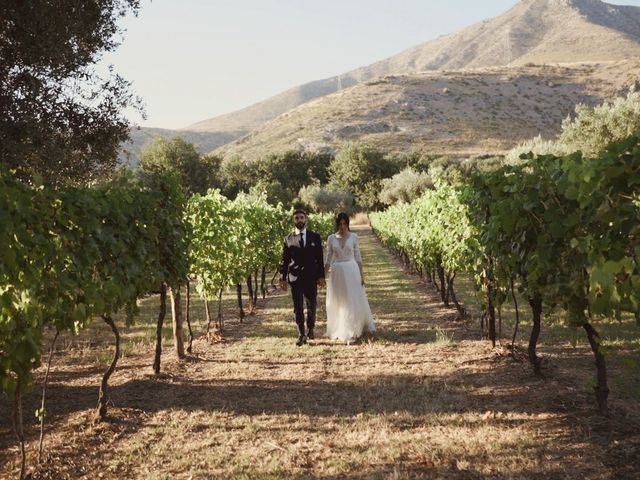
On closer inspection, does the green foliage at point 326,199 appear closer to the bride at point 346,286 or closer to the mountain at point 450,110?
the mountain at point 450,110

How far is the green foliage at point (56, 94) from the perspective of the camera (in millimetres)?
10859

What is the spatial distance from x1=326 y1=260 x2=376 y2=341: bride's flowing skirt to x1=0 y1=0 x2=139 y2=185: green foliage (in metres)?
5.47

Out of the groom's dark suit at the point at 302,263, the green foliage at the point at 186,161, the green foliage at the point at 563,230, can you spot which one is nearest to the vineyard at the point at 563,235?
the green foliage at the point at 563,230

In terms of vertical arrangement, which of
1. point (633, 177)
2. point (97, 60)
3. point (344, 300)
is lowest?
point (344, 300)

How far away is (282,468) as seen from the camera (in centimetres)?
415

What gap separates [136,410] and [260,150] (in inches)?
3443

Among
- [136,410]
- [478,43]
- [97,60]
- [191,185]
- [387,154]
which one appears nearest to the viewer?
[136,410]

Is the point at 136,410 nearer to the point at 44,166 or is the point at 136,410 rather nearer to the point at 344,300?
the point at 344,300

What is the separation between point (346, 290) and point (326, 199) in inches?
2166

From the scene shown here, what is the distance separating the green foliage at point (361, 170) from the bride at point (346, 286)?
59.5 m

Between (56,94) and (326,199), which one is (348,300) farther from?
(326,199)

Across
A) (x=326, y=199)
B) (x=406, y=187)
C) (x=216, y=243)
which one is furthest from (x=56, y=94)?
(x=326, y=199)

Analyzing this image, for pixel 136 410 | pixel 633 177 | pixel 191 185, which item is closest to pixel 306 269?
pixel 136 410

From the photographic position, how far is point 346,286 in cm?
869
